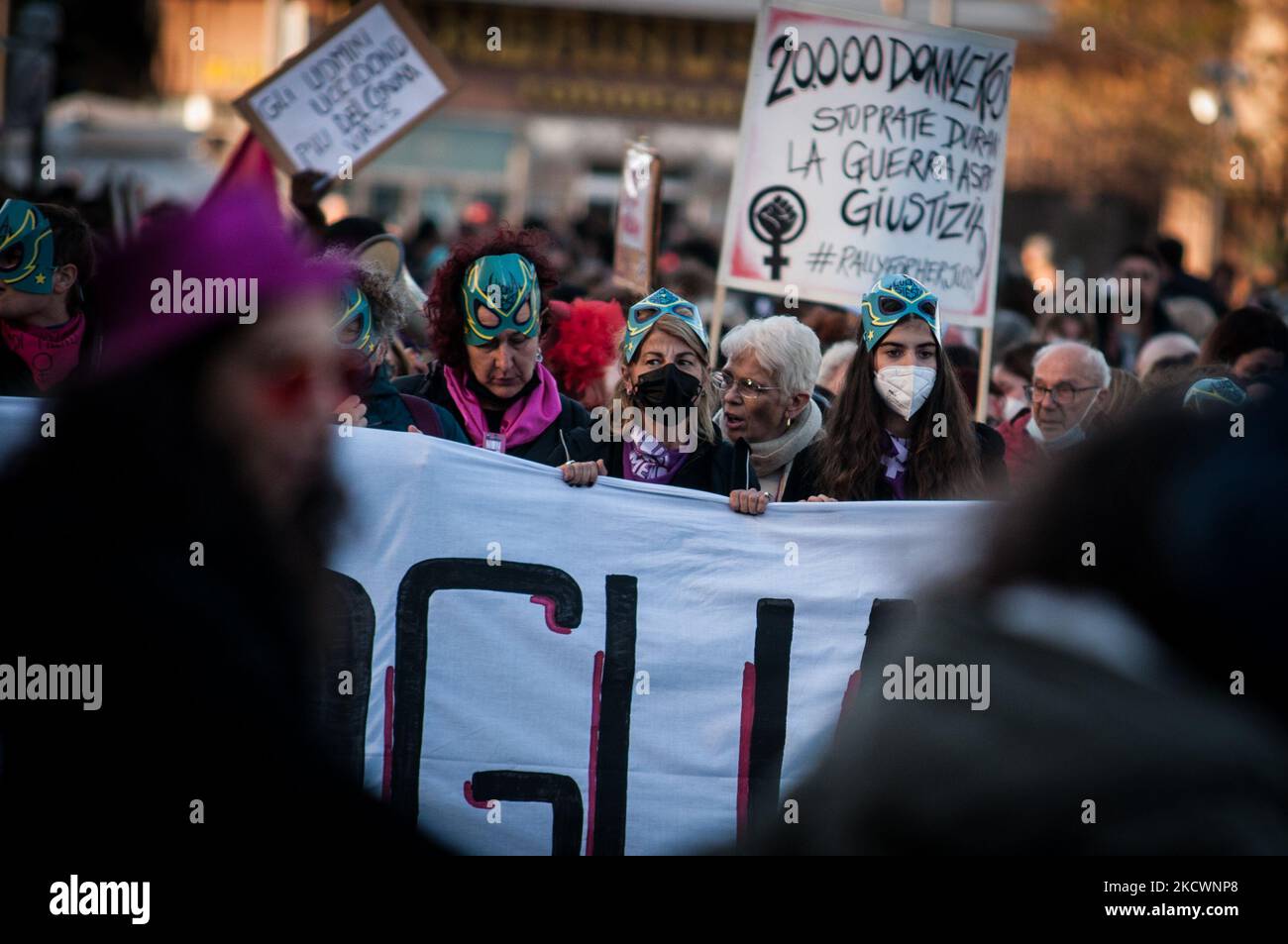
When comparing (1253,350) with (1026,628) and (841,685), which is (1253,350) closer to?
(841,685)

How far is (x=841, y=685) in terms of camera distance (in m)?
4.50

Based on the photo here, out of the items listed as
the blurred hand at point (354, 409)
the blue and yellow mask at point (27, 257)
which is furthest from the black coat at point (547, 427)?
the blue and yellow mask at point (27, 257)

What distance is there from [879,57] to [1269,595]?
657cm

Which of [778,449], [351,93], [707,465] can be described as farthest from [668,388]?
[351,93]

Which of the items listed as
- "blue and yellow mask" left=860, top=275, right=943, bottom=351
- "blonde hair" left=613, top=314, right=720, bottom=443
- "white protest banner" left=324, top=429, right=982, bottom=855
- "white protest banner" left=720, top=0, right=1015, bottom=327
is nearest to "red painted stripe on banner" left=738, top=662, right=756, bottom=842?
"white protest banner" left=324, top=429, right=982, bottom=855

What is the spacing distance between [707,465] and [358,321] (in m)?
1.11

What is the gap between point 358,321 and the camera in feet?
16.8

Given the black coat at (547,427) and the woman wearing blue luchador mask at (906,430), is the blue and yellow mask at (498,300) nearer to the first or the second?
the black coat at (547,427)

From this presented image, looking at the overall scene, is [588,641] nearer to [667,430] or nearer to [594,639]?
[594,639]

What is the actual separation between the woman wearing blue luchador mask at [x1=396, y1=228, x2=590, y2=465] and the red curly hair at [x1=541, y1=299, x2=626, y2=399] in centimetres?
87

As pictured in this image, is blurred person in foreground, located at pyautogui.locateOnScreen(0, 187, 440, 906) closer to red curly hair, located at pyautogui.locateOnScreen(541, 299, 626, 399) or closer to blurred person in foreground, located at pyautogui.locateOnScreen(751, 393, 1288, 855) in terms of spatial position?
blurred person in foreground, located at pyautogui.locateOnScreen(751, 393, 1288, 855)

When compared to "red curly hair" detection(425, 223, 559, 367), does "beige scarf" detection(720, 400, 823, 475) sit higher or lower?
lower

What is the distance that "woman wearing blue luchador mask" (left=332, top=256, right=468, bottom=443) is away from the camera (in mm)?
5020

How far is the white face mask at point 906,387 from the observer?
4848 mm
